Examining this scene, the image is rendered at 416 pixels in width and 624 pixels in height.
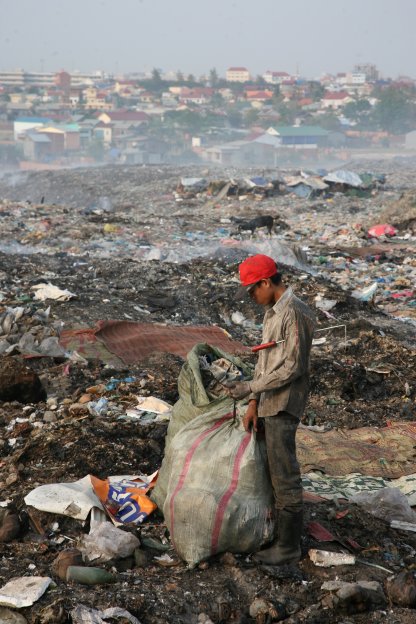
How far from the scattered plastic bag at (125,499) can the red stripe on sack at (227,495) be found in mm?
486

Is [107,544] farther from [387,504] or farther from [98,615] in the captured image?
[387,504]

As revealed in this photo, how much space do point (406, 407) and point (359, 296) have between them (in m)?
4.04

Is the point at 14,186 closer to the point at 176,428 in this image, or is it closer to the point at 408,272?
the point at 408,272

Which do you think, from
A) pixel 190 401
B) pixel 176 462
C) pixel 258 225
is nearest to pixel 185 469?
pixel 176 462

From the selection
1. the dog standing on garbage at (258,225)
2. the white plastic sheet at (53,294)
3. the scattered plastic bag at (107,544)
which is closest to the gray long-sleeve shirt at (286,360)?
the scattered plastic bag at (107,544)

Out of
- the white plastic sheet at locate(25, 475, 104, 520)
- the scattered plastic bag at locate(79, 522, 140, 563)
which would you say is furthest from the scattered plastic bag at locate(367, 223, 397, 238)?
the scattered plastic bag at locate(79, 522, 140, 563)

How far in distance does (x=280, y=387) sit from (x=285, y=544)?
2.01 ft

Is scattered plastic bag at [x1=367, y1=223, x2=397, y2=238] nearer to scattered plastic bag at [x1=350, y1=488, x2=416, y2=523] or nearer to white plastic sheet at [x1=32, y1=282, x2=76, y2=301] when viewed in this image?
white plastic sheet at [x1=32, y1=282, x2=76, y2=301]

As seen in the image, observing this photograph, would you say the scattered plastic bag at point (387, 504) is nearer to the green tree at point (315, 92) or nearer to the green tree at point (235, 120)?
the green tree at point (235, 120)

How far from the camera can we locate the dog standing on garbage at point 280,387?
3010mm

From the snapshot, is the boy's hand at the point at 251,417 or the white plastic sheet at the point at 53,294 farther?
the white plastic sheet at the point at 53,294

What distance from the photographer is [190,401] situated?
340cm

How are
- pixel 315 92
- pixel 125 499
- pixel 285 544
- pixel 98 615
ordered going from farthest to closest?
pixel 315 92 < pixel 125 499 < pixel 285 544 < pixel 98 615

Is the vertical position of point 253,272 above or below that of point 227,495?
above
